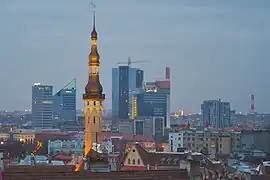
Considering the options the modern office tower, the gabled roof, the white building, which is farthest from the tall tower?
the modern office tower

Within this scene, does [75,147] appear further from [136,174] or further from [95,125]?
[136,174]

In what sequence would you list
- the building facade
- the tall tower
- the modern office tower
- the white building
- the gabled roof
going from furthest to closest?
the modern office tower
the white building
the building facade
the tall tower
the gabled roof

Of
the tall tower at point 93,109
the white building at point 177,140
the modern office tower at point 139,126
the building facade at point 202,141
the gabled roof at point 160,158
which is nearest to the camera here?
the gabled roof at point 160,158

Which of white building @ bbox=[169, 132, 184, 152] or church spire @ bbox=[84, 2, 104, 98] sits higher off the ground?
A: church spire @ bbox=[84, 2, 104, 98]

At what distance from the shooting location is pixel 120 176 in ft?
93.7

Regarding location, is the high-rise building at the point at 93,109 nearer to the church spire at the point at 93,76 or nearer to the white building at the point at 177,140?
the church spire at the point at 93,76

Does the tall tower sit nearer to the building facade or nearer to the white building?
the building facade

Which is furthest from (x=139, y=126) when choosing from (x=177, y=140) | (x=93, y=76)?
(x=93, y=76)

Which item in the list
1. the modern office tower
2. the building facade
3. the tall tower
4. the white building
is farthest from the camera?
the modern office tower

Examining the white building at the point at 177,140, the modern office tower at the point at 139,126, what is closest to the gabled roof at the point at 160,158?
the white building at the point at 177,140

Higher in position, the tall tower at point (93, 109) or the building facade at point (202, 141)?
the tall tower at point (93, 109)

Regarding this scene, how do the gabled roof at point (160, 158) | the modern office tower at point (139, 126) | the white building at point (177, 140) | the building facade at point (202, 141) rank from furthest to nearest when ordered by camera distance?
the modern office tower at point (139, 126) → the white building at point (177, 140) → the building facade at point (202, 141) → the gabled roof at point (160, 158)

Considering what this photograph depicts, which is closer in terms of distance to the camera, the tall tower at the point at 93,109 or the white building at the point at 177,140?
the tall tower at the point at 93,109

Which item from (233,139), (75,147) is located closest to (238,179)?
(233,139)
